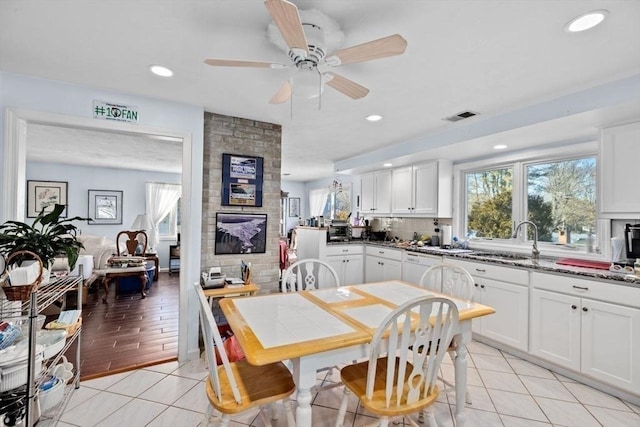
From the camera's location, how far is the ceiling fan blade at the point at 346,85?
173 centimetres

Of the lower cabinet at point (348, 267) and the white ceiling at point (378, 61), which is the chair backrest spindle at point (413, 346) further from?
the lower cabinet at point (348, 267)

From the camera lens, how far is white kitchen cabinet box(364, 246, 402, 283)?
4152 millimetres

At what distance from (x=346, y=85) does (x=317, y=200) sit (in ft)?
21.8

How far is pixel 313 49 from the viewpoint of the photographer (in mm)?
1560

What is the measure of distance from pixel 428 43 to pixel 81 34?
1948 mm

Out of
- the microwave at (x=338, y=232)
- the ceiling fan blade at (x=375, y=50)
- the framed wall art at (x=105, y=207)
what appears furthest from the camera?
the framed wall art at (x=105, y=207)

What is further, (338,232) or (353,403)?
(338,232)

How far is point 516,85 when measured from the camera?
2.26 meters

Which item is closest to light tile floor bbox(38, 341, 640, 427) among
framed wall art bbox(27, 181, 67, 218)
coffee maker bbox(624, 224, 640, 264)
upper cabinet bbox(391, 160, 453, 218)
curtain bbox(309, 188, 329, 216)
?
coffee maker bbox(624, 224, 640, 264)

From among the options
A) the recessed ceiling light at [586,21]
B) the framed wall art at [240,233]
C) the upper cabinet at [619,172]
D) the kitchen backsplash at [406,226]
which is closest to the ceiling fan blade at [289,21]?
the recessed ceiling light at [586,21]

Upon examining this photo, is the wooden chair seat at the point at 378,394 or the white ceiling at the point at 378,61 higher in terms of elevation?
the white ceiling at the point at 378,61

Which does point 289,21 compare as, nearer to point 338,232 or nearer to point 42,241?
point 42,241

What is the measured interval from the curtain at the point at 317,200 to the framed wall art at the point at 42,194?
547 cm

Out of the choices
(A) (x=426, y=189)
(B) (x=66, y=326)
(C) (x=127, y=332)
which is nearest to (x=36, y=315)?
(B) (x=66, y=326)
